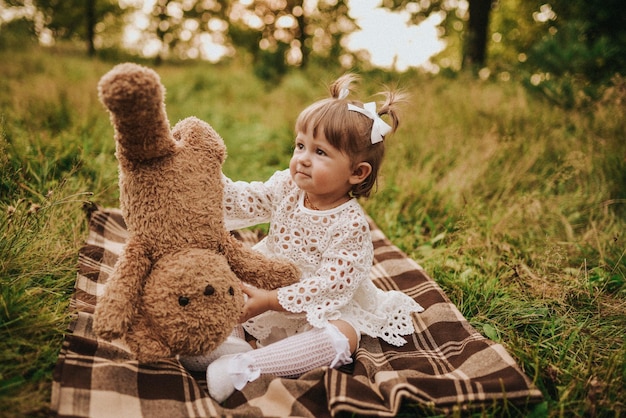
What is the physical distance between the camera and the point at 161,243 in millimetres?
1475

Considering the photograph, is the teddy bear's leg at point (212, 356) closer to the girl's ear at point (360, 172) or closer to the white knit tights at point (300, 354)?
the white knit tights at point (300, 354)

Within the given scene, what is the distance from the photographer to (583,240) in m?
2.83

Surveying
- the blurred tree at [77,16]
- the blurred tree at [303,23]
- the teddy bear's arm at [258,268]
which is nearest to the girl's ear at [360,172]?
the teddy bear's arm at [258,268]

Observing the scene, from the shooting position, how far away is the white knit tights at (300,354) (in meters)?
1.68

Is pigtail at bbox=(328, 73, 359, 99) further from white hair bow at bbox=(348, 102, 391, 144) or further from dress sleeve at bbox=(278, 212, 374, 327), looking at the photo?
dress sleeve at bbox=(278, 212, 374, 327)

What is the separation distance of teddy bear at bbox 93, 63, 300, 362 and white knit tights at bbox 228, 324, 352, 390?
0.25 meters

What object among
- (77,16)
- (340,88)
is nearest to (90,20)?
(77,16)

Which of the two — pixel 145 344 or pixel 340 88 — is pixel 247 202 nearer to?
pixel 340 88

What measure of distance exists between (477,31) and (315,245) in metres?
8.00

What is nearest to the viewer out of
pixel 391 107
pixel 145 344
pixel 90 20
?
pixel 145 344

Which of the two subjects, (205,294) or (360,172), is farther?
(360,172)

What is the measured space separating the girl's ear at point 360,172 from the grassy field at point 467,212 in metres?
0.93

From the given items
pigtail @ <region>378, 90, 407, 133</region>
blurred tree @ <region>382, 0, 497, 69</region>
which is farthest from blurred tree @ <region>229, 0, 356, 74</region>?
pigtail @ <region>378, 90, 407, 133</region>

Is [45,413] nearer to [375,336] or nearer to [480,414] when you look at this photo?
[375,336]
